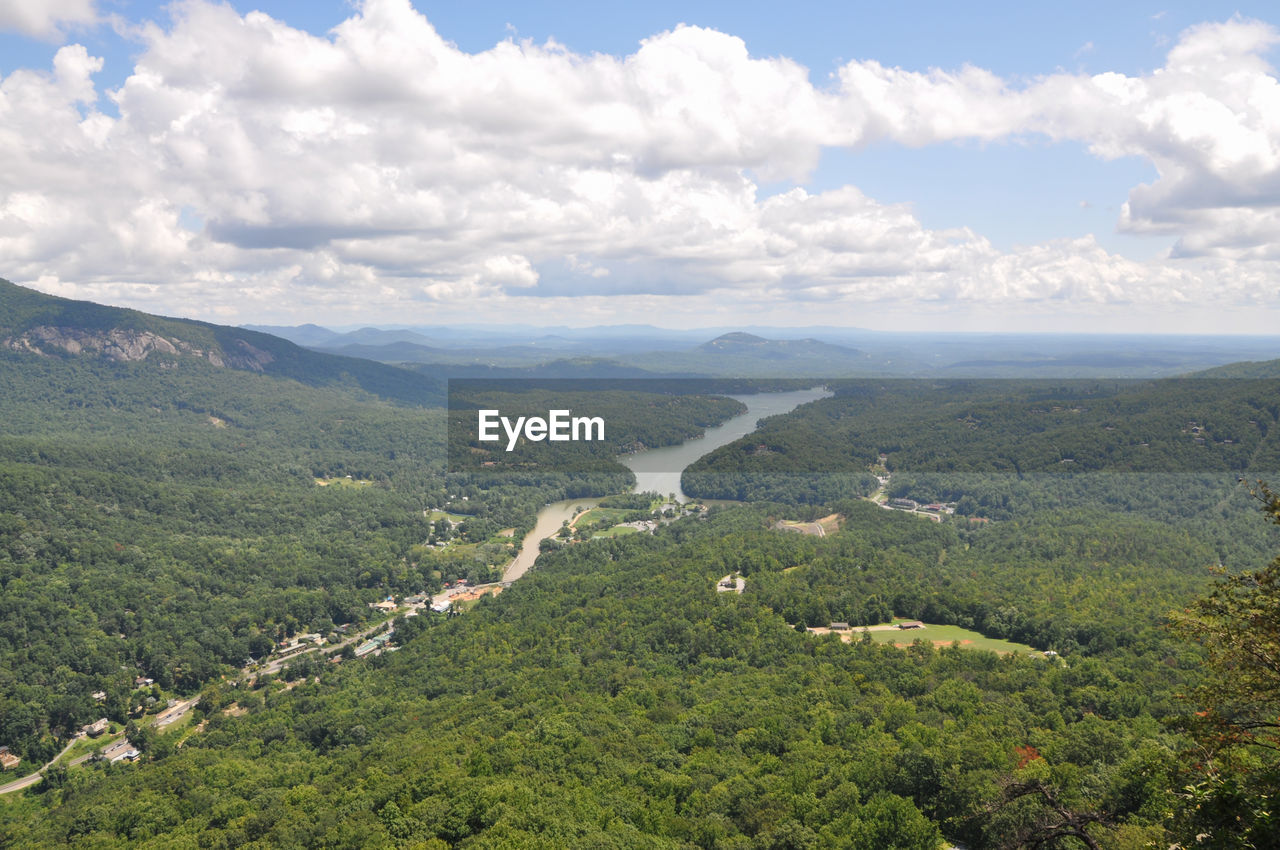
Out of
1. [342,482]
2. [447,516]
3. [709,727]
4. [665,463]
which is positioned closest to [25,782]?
[709,727]

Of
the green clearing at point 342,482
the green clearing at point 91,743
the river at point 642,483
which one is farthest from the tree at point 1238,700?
the green clearing at point 342,482

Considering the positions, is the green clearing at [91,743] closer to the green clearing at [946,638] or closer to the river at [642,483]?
the river at [642,483]

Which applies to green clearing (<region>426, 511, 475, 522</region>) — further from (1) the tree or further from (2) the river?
(1) the tree

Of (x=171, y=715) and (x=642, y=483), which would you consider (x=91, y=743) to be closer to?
(x=171, y=715)

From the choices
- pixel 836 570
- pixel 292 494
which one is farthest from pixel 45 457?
pixel 836 570

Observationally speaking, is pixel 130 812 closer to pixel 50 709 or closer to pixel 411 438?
pixel 50 709

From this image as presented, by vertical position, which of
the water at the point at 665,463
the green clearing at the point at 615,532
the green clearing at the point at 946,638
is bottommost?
the green clearing at the point at 615,532
